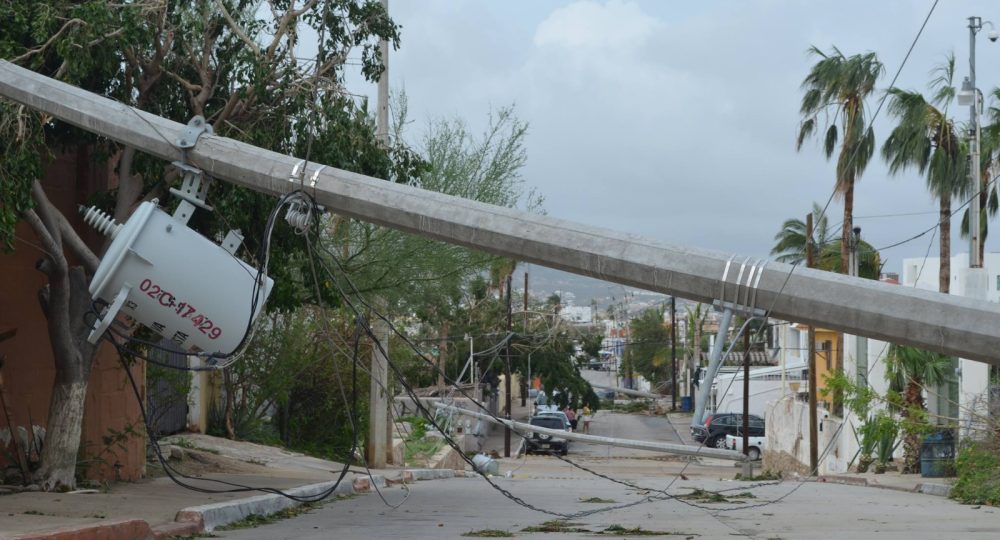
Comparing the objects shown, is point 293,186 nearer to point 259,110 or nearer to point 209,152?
point 209,152

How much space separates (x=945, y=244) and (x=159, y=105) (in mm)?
22885

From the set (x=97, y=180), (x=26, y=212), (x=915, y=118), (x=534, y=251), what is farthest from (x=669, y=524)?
(x=915, y=118)

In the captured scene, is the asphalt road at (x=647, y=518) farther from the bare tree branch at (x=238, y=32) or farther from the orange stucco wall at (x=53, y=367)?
the bare tree branch at (x=238, y=32)

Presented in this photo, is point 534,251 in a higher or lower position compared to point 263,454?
higher

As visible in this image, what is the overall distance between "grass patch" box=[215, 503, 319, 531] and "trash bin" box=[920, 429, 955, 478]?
1405cm

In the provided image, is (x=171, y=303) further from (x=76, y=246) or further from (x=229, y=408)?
(x=229, y=408)

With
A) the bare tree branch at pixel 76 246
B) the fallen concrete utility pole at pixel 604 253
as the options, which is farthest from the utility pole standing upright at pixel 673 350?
the fallen concrete utility pole at pixel 604 253

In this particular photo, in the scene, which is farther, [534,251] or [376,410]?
[376,410]

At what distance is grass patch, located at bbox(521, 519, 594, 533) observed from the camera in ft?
40.3

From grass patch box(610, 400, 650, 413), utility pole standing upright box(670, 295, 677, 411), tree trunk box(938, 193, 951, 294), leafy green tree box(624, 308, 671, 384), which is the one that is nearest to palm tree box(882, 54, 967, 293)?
tree trunk box(938, 193, 951, 294)

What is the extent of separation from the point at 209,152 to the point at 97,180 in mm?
6606

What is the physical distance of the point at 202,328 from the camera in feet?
30.5

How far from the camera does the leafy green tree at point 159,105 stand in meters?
12.7

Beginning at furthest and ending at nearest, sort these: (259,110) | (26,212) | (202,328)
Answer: (259,110)
(26,212)
(202,328)
